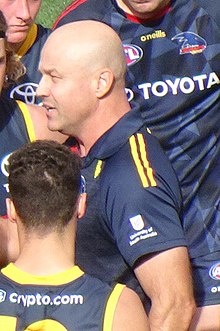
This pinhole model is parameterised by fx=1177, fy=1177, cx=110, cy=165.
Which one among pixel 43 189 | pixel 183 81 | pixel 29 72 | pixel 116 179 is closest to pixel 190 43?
pixel 183 81

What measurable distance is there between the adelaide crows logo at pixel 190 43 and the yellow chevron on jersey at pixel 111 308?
1813mm

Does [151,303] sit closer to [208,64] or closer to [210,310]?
[210,310]

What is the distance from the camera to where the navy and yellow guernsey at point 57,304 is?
3.74 m

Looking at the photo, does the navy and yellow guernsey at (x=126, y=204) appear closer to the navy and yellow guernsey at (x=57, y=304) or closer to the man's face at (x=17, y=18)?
the navy and yellow guernsey at (x=57, y=304)

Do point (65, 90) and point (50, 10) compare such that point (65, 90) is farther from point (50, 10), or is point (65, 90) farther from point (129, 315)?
point (50, 10)

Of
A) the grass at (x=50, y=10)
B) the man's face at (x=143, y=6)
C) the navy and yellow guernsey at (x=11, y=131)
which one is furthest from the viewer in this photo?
the grass at (x=50, y=10)

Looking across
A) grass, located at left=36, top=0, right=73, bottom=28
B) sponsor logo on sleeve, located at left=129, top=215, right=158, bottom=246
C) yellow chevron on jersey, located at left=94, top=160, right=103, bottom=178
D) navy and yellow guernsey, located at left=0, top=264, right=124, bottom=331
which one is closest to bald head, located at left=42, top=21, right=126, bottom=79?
yellow chevron on jersey, located at left=94, top=160, right=103, bottom=178

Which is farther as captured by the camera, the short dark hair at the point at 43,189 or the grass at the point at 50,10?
the grass at the point at 50,10

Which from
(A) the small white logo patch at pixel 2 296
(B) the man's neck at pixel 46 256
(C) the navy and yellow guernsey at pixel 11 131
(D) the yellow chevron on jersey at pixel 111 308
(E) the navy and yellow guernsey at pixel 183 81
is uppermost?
(B) the man's neck at pixel 46 256

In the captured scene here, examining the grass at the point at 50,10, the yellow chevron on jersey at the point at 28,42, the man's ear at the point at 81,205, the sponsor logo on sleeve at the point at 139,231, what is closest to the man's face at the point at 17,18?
the yellow chevron on jersey at the point at 28,42

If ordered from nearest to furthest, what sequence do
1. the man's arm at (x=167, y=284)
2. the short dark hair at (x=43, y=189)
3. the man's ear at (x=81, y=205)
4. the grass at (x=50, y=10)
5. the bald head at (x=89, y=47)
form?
the short dark hair at (x=43, y=189), the man's ear at (x=81, y=205), the man's arm at (x=167, y=284), the bald head at (x=89, y=47), the grass at (x=50, y=10)

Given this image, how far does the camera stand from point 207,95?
5.34 metres

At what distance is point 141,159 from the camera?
4.35 metres

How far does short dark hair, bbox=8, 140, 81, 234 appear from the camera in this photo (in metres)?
3.85
